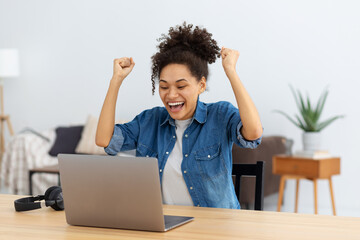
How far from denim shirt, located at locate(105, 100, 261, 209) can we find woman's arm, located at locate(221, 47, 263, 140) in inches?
2.3

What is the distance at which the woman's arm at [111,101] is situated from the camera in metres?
1.64

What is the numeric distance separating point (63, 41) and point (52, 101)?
0.66 metres

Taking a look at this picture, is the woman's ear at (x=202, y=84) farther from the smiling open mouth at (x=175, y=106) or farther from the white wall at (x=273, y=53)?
the white wall at (x=273, y=53)

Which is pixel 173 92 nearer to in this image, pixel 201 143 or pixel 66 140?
pixel 201 143

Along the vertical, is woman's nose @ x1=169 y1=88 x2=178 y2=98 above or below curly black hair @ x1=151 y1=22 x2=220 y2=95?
below

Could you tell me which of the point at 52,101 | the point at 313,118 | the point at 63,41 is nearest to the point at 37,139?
the point at 52,101

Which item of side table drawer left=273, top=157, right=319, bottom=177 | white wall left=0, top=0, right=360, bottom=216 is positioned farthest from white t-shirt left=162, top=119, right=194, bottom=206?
side table drawer left=273, top=157, right=319, bottom=177

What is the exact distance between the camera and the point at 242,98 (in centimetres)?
147

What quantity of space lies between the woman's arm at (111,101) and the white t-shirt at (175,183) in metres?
0.23

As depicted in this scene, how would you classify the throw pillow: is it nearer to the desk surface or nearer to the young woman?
the young woman

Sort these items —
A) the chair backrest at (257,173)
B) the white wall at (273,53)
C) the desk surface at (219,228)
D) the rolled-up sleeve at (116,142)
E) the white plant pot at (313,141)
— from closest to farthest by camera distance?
the desk surface at (219,228)
the chair backrest at (257,173)
the rolled-up sleeve at (116,142)
the white plant pot at (313,141)
the white wall at (273,53)

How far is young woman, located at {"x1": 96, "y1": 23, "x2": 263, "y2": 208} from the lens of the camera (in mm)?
1570

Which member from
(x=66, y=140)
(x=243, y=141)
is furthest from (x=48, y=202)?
(x=66, y=140)

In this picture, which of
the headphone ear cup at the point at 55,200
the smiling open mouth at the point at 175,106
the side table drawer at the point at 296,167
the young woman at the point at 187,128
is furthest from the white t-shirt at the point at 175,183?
the side table drawer at the point at 296,167
